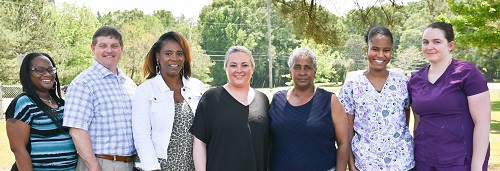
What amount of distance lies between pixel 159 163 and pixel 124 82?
0.78 meters

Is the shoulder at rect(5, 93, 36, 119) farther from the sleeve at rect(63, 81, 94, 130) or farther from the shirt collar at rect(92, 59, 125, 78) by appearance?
the shirt collar at rect(92, 59, 125, 78)

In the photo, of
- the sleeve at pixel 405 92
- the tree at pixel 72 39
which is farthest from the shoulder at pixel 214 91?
the tree at pixel 72 39

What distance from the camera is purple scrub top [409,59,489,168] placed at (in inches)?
140

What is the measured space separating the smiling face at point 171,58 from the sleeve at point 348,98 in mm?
1354

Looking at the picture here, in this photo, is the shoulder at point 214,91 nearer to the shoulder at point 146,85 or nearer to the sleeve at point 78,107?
the shoulder at point 146,85

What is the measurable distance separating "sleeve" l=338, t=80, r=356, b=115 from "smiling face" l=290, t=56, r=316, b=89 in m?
0.33

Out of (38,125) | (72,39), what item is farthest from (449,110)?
(72,39)

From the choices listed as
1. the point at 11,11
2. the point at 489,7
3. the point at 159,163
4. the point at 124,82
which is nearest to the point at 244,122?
the point at 159,163

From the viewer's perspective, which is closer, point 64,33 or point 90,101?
point 90,101

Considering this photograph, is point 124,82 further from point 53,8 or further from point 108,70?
point 53,8

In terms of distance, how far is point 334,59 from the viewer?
6438 cm

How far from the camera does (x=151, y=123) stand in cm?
385

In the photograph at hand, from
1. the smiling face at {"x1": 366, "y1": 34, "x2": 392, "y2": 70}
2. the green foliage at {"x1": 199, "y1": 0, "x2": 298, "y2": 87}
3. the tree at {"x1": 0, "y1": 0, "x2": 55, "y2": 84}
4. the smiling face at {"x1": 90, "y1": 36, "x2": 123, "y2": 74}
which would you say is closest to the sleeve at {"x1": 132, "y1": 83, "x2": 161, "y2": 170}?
the smiling face at {"x1": 90, "y1": 36, "x2": 123, "y2": 74}

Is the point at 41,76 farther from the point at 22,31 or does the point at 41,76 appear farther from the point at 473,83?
the point at 22,31
